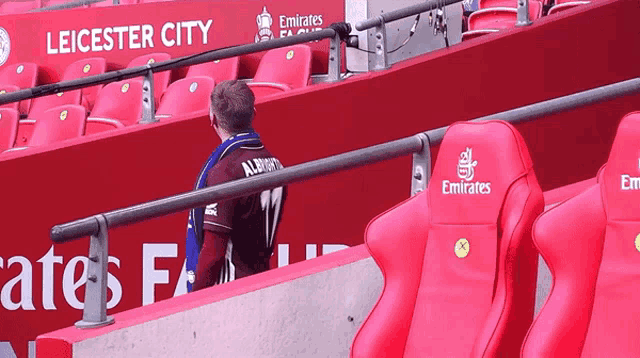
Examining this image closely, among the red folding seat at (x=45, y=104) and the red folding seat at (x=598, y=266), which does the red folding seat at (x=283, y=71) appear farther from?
the red folding seat at (x=598, y=266)

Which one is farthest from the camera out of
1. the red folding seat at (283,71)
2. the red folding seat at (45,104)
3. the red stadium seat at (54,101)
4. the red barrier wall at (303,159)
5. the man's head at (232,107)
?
the red stadium seat at (54,101)

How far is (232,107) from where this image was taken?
288 cm

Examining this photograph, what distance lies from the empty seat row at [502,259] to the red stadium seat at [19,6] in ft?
22.4

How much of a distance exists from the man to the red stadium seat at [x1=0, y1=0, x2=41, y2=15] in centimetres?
626

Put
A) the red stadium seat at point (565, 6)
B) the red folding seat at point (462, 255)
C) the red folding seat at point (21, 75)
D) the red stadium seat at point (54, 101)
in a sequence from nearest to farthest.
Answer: the red folding seat at point (462, 255), the red stadium seat at point (565, 6), the red stadium seat at point (54, 101), the red folding seat at point (21, 75)

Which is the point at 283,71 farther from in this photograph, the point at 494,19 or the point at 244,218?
the point at 244,218

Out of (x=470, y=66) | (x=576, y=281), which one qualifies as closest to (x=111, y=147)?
(x=470, y=66)

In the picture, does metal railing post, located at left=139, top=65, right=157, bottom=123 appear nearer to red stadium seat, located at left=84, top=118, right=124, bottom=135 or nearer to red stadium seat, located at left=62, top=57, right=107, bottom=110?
red stadium seat, located at left=84, top=118, right=124, bottom=135

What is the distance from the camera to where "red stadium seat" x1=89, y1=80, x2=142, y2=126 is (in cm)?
529

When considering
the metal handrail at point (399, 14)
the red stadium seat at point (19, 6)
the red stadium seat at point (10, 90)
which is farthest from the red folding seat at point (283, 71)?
the red stadium seat at point (19, 6)

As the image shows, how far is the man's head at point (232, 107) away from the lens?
113 inches

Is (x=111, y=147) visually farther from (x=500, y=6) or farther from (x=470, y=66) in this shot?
(x=500, y=6)

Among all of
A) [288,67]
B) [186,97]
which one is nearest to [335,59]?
[288,67]

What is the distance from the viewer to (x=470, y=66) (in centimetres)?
470
